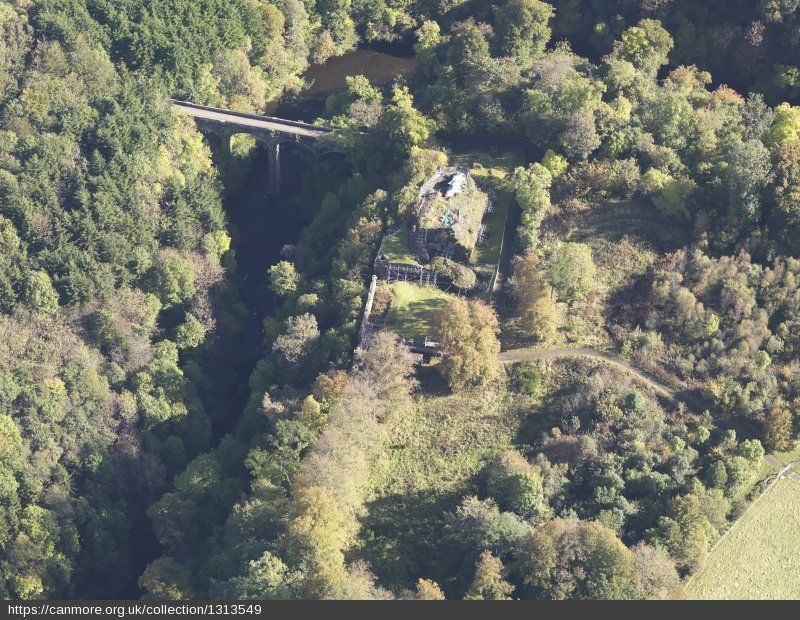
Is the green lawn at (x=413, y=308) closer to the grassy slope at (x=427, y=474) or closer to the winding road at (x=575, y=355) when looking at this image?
the grassy slope at (x=427, y=474)

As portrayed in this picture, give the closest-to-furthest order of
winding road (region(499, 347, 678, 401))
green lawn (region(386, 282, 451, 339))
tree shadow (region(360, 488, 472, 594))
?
tree shadow (region(360, 488, 472, 594)) < winding road (region(499, 347, 678, 401)) < green lawn (region(386, 282, 451, 339))

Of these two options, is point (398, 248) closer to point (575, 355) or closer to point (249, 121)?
point (575, 355)

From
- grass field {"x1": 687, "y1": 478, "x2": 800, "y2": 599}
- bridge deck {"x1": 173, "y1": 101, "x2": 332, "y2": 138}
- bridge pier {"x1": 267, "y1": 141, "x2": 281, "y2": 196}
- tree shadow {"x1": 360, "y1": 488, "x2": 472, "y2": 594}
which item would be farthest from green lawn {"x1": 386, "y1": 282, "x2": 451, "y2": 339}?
grass field {"x1": 687, "y1": 478, "x2": 800, "y2": 599}

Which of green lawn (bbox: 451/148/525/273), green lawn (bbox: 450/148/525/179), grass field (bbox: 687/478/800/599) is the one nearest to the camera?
grass field (bbox: 687/478/800/599)

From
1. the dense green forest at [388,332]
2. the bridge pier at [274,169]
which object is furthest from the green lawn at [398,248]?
the bridge pier at [274,169]

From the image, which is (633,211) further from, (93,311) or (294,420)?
(93,311)

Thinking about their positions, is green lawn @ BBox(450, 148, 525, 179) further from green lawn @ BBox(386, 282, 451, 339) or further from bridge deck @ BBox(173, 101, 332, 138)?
bridge deck @ BBox(173, 101, 332, 138)

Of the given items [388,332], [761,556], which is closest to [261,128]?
[388,332]
